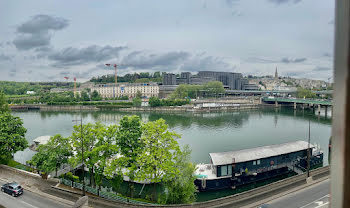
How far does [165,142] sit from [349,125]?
19.2ft

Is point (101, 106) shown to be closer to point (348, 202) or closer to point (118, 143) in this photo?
point (118, 143)

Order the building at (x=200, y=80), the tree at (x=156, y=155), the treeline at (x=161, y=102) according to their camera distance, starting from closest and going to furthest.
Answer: the tree at (x=156, y=155), the treeline at (x=161, y=102), the building at (x=200, y=80)

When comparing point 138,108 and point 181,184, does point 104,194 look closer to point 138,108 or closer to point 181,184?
point 181,184

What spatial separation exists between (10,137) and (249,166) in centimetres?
824

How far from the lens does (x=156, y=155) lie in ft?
19.4

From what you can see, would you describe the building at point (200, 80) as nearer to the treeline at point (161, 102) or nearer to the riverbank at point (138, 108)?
the riverbank at point (138, 108)

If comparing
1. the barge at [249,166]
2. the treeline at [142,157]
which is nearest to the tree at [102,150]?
the treeline at [142,157]

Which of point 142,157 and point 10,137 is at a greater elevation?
point 10,137

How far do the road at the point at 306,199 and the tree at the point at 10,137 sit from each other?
8146 mm

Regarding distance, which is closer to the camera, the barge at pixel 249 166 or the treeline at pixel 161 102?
the barge at pixel 249 166

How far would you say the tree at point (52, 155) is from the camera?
681 centimetres

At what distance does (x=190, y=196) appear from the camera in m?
6.56

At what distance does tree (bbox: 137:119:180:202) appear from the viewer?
579cm

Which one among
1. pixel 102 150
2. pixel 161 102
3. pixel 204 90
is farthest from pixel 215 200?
pixel 204 90
